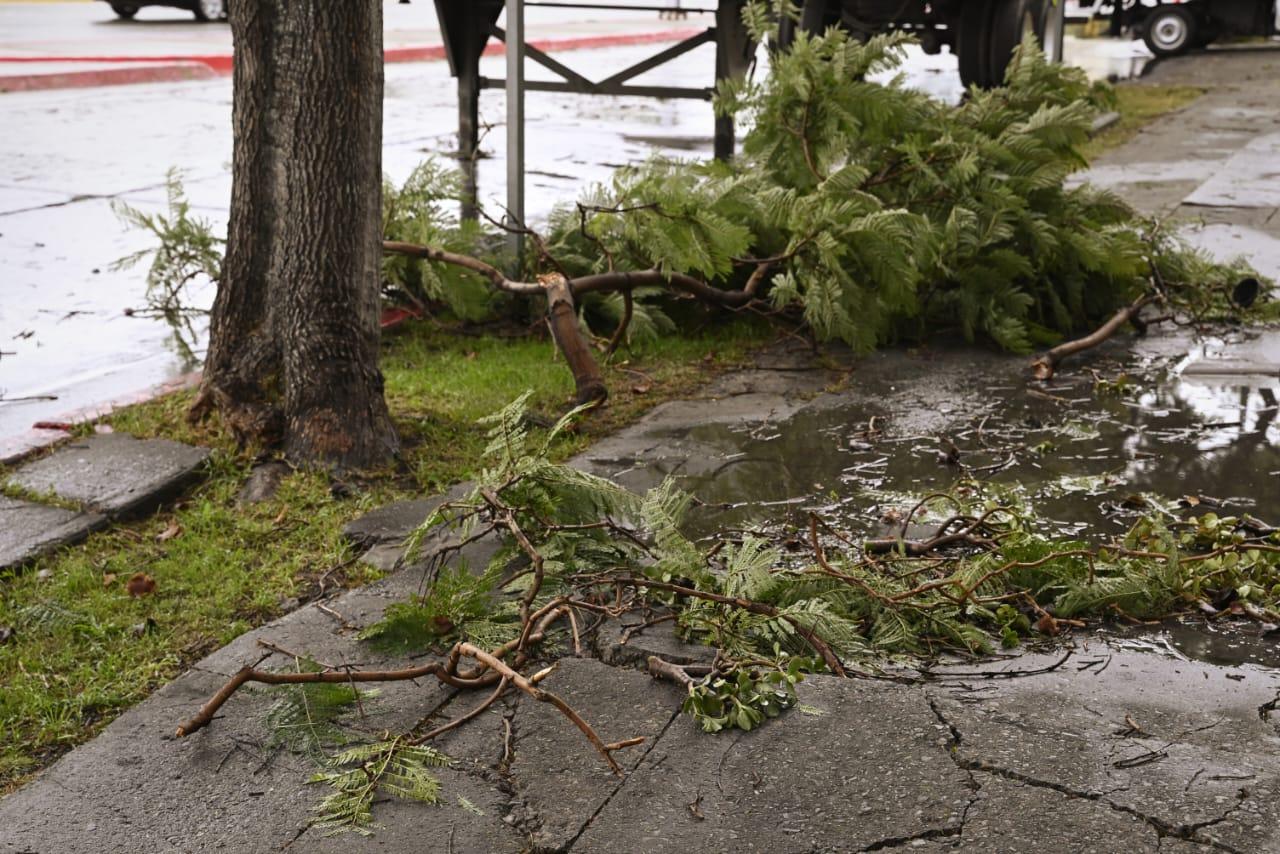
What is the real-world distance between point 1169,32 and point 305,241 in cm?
1757

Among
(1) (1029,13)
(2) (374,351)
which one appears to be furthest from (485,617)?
(1) (1029,13)

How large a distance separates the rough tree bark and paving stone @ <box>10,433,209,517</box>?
10.1 inches

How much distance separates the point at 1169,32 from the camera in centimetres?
1883

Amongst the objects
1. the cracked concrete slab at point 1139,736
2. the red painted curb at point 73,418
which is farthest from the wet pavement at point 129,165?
the cracked concrete slab at point 1139,736

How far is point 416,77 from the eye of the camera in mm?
18438

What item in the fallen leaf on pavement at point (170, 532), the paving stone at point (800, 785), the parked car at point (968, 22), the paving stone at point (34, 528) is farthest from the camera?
the parked car at point (968, 22)

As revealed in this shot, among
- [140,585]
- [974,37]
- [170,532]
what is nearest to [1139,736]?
[140,585]

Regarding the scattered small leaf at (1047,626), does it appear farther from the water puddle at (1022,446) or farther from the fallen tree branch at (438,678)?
the fallen tree branch at (438,678)

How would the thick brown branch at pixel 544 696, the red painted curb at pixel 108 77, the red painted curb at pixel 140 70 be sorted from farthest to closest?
the red painted curb at pixel 140 70 → the red painted curb at pixel 108 77 → the thick brown branch at pixel 544 696

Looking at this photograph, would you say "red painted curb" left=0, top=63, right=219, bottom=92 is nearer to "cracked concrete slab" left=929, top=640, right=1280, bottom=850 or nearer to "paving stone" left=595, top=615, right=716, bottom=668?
"paving stone" left=595, top=615, right=716, bottom=668

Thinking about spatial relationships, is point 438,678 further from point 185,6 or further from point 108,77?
point 185,6

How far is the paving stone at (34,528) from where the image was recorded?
391 centimetres

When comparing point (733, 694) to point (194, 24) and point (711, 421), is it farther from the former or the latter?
point (194, 24)

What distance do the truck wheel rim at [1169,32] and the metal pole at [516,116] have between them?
15210 mm
